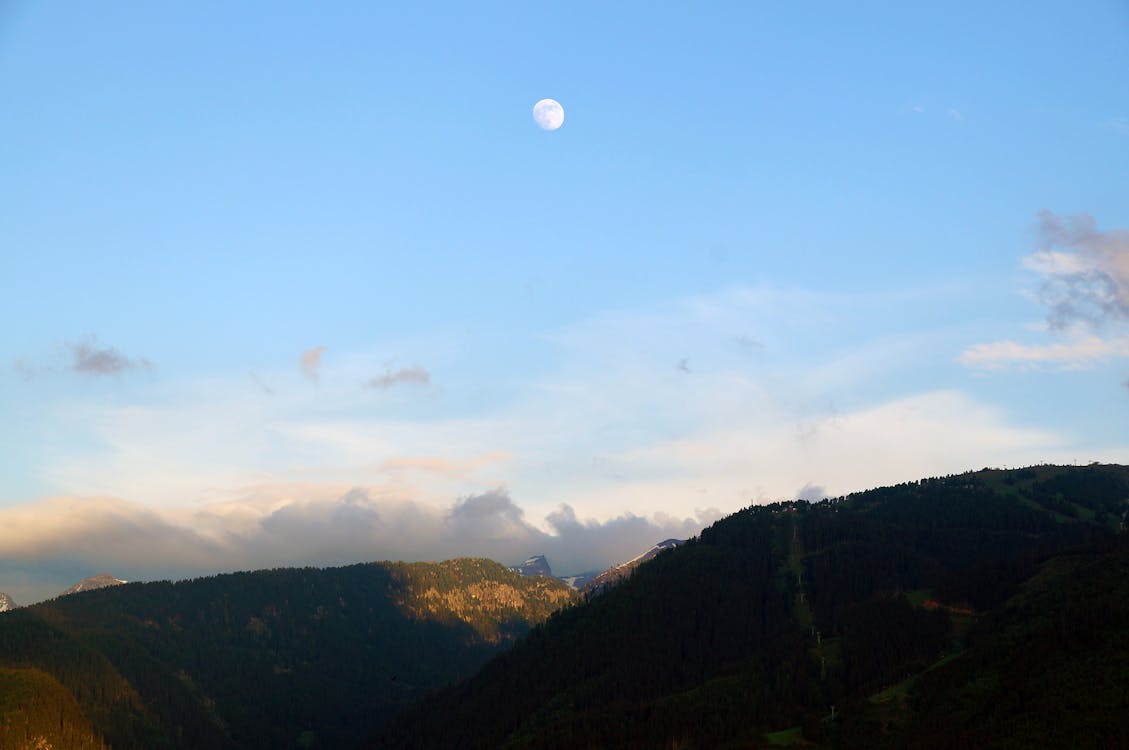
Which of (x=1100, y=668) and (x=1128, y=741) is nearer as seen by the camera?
(x=1128, y=741)

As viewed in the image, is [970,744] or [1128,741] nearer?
[1128,741]

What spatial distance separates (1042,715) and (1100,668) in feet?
61.5

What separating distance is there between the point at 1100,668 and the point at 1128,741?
3206 cm

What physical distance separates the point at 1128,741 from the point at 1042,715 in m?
22.5

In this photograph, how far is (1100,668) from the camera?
640 ft

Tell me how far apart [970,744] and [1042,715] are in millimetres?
15037

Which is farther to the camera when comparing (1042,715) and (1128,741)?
(1042,715)

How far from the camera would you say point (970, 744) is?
631ft

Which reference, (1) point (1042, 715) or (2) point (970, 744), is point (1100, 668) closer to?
(1) point (1042, 715)

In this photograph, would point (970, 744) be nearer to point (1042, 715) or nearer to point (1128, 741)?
point (1042, 715)

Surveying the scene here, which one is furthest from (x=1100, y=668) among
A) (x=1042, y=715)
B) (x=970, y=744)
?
(x=970, y=744)

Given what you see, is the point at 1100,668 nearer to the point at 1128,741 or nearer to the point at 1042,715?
the point at 1042,715

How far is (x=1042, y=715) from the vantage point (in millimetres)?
187250

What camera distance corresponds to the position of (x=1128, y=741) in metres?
165
